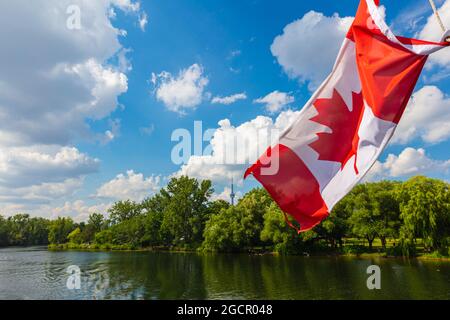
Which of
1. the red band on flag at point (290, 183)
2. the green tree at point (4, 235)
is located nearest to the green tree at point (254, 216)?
the red band on flag at point (290, 183)

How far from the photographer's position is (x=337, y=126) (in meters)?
7.30

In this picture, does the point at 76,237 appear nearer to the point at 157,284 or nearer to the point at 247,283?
the point at 157,284

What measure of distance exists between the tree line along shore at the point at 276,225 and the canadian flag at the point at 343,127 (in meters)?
42.5

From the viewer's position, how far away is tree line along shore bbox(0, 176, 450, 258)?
43625 millimetres

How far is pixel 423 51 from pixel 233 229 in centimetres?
6028

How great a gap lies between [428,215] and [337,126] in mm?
43152

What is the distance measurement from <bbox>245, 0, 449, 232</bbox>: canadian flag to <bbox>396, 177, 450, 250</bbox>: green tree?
4238cm

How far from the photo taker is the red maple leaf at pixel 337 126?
23.4 feet

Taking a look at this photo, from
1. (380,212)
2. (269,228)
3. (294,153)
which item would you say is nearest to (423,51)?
(294,153)

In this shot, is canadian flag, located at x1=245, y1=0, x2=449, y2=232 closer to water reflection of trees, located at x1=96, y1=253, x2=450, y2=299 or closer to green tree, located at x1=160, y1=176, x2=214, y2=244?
water reflection of trees, located at x1=96, y1=253, x2=450, y2=299

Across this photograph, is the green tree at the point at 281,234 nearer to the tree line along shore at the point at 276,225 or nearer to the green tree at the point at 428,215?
the tree line along shore at the point at 276,225

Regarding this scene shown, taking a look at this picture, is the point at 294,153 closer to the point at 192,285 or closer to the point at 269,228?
the point at 192,285

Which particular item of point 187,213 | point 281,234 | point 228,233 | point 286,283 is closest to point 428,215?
point 281,234

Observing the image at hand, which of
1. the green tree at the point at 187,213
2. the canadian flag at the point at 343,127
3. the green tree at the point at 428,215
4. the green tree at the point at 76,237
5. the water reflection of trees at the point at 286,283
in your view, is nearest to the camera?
the canadian flag at the point at 343,127
